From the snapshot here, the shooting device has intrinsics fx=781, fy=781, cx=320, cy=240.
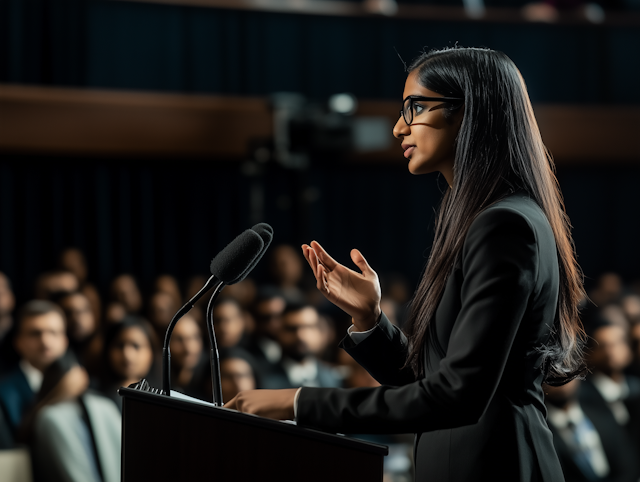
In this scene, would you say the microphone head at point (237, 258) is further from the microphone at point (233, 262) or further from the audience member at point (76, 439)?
the audience member at point (76, 439)

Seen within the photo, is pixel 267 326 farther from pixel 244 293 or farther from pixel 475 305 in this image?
pixel 475 305

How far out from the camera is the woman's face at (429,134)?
1064 millimetres

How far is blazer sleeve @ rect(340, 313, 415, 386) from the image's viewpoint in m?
1.17

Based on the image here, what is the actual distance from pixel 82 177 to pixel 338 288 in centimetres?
572

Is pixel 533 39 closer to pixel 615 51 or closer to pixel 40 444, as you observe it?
pixel 615 51

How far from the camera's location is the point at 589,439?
3.50m

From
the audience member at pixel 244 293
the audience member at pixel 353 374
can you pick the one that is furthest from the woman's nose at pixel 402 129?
the audience member at pixel 244 293

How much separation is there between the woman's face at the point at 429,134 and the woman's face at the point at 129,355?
2194 mm

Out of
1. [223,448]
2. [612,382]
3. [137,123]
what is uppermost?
[137,123]

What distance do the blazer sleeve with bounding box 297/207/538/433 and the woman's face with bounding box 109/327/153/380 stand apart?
2200 millimetres

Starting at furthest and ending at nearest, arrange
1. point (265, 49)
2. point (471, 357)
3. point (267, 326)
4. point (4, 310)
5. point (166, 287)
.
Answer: point (265, 49), point (166, 287), point (267, 326), point (4, 310), point (471, 357)

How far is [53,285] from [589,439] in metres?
2.94

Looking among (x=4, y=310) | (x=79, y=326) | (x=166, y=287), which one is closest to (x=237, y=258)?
(x=79, y=326)

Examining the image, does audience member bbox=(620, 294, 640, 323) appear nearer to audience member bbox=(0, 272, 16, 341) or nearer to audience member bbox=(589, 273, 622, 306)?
audience member bbox=(589, 273, 622, 306)
